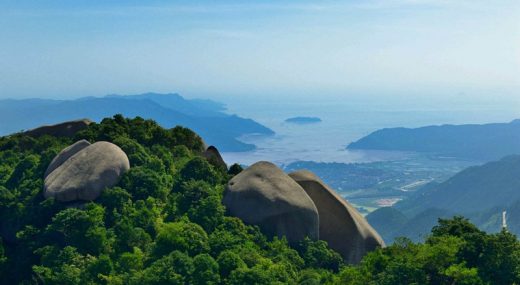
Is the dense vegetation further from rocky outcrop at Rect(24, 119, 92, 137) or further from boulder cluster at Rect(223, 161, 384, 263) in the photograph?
rocky outcrop at Rect(24, 119, 92, 137)

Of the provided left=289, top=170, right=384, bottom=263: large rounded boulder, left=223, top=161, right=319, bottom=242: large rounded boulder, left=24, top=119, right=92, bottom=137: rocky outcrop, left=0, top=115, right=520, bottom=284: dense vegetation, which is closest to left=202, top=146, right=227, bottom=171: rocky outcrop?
left=0, top=115, right=520, bottom=284: dense vegetation

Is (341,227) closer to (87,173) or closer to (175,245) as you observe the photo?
(175,245)

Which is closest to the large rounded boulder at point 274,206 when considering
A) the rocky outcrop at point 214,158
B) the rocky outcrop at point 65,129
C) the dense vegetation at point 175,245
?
the dense vegetation at point 175,245

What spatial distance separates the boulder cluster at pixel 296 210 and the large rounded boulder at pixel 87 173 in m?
6.51

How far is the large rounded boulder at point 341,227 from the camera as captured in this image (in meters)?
34.5

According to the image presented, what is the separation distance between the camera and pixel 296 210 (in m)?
32.7

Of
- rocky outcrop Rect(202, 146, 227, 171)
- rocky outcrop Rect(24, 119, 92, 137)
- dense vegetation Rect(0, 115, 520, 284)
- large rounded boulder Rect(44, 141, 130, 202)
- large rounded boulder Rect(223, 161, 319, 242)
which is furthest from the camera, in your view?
rocky outcrop Rect(24, 119, 92, 137)

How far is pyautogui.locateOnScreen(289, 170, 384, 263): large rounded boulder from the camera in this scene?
34.5 metres

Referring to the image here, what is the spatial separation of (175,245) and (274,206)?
25.3ft

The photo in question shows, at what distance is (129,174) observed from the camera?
34625 mm

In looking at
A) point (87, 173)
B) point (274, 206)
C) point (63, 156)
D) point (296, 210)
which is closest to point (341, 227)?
point (296, 210)

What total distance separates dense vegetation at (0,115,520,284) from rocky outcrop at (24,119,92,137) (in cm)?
708

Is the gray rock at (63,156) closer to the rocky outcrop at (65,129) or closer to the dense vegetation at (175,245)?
the dense vegetation at (175,245)

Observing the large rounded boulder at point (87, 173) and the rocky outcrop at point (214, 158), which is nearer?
the large rounded boulder at point (87, 173)
